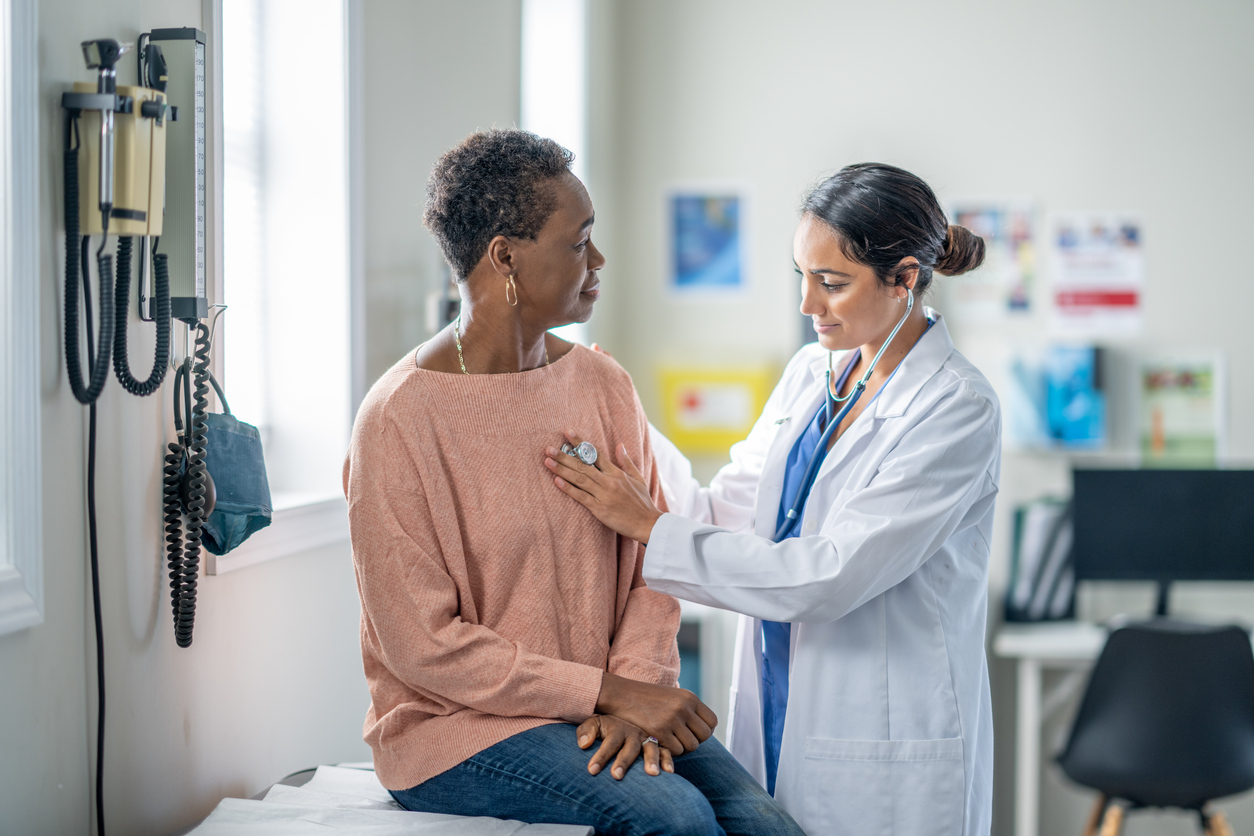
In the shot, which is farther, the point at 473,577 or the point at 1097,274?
the point at 1097,274

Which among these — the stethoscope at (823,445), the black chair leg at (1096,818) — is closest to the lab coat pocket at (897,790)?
the stethoscope at (823,445)

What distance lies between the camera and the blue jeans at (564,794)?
123 cm

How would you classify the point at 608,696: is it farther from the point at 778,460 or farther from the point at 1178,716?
the point at 1178,716

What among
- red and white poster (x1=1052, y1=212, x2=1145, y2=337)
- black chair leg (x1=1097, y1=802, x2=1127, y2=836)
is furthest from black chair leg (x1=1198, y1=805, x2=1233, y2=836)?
red and white poster (x1=1052, y1=212, x2=1145, y2=337)

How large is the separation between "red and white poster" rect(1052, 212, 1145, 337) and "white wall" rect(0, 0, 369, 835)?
2.46 metres

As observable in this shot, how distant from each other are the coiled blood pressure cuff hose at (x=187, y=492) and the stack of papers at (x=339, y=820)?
0.76 ft

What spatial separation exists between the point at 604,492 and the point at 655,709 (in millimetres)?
291

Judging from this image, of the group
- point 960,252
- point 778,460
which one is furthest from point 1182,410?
point 778,460

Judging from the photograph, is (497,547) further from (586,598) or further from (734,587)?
(734,587)

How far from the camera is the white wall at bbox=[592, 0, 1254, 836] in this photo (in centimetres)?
308

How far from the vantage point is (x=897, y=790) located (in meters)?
1.46

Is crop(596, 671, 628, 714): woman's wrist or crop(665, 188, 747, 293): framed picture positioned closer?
crop(596, 671, 628, 714): woman's wrist

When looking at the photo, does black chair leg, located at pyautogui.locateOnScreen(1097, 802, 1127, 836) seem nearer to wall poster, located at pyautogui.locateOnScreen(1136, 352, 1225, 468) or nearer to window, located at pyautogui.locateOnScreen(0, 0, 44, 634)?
wall poster, located at pyautogui.locateOnScreen(1136, 352, 1225, 468)

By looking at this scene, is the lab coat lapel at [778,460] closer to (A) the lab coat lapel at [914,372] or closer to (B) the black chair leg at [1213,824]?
(A) the lab coat lapel at [914,372]
